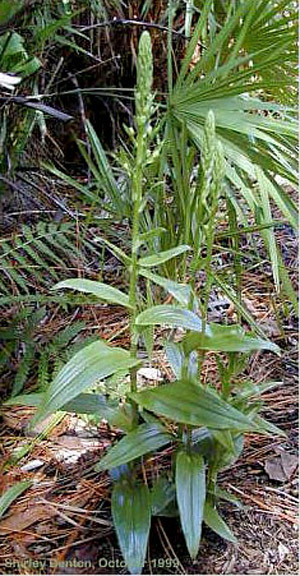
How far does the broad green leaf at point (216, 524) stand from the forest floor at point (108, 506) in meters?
0.05

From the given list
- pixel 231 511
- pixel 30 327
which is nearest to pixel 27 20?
pixel 30 327

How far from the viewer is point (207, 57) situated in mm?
1049

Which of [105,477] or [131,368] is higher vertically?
[131,368]

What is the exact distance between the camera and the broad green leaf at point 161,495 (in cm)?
82

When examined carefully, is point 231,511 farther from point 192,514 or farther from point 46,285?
point 46,285

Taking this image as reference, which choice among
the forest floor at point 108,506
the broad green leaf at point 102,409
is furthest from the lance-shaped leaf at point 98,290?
the forest floor at point 108,506

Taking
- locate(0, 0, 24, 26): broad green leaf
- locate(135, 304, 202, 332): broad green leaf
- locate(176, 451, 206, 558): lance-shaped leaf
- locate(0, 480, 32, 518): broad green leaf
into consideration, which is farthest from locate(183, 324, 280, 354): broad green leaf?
locate(0, 0, 24, 26): broad green leaf

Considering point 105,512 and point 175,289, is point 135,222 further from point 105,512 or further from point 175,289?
point 105,512

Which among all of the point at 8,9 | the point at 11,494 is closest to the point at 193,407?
the point at 11,494

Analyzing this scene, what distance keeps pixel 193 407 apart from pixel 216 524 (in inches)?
5.8

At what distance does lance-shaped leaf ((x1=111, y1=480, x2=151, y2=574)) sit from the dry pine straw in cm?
6

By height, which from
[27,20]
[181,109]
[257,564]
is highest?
[27,20]

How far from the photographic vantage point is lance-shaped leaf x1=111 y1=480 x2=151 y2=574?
29.6 inches

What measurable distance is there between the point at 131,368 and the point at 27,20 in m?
0.75
